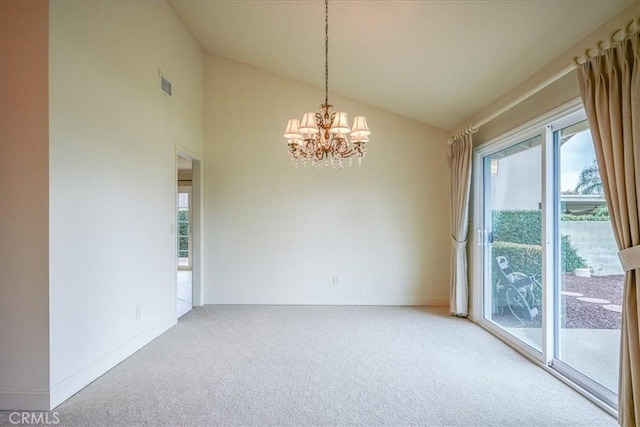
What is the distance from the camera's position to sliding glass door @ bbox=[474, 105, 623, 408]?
2252 millimetres

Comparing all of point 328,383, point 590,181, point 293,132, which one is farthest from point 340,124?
point 328,383

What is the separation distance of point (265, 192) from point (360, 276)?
192 cm

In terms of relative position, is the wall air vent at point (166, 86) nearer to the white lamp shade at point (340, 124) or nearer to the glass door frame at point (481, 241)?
the white lamp shade at point (340, 124)

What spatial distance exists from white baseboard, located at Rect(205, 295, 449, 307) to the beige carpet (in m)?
0.92

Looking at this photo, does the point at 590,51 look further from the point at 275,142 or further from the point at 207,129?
the point at 207,129

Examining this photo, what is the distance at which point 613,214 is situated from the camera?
1.84 meters

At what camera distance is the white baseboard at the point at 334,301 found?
4.68 m

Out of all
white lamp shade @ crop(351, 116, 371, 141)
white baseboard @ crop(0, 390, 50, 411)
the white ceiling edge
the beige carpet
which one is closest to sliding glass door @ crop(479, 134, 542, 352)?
the beige carpet

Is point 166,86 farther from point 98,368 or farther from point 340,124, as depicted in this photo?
point 98,368

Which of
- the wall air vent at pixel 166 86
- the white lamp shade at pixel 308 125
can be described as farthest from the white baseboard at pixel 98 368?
the wall air vent at pixel 166 86

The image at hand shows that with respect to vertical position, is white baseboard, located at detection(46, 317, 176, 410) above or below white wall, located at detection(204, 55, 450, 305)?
below

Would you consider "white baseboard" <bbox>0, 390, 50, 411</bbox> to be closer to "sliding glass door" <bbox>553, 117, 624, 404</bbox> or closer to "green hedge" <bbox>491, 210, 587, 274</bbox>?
"sliding glass door" <bbox>553, 117, 624, 404</bbox>

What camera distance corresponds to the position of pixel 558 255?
266 cm

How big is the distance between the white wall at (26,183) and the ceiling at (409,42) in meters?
1.92
